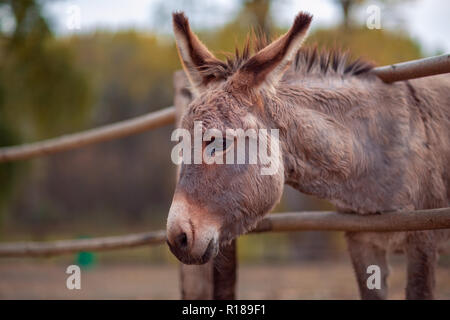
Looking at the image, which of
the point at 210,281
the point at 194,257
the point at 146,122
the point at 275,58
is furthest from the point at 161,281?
the point at 275,58

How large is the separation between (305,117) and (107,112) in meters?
20.1

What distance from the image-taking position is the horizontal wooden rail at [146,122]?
92.3 inches

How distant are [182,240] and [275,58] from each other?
933 millimetres

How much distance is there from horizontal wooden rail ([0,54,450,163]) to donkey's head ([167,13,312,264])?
2.07 feet

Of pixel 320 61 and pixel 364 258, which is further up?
pixel 320 61

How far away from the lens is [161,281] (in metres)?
7.78

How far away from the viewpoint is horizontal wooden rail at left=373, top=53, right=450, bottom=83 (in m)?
2.31

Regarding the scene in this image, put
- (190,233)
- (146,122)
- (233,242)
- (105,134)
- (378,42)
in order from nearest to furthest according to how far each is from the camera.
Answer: (190,233) → (233,242) → (146,122) → (105,134) → (378,42)

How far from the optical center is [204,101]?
7.47ft

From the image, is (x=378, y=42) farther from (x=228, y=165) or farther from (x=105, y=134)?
(x=228, y=165)

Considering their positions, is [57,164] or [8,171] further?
[57,164]

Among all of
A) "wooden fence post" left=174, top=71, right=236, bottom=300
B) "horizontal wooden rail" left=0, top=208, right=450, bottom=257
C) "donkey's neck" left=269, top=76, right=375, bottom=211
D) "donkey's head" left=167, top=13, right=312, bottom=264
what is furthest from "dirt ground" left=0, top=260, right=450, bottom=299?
"donkey's head" left=167, top=13, right=312, bottom=264
